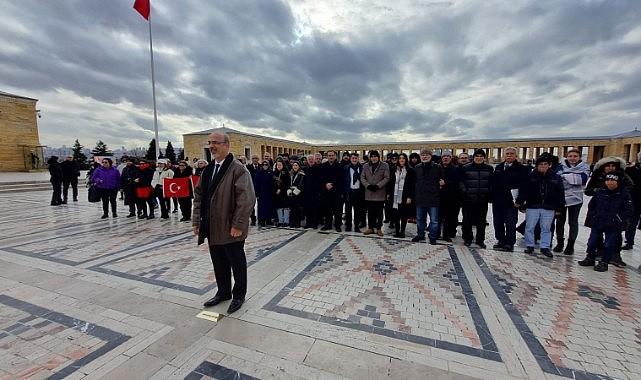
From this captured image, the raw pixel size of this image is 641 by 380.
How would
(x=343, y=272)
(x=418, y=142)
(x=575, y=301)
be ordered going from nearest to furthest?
(x=575, y=301)
(x=343, y=272)
(x=418, y=142)

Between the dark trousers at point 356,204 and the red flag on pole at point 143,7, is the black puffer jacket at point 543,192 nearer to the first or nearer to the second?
the dark trousers at point 356,204

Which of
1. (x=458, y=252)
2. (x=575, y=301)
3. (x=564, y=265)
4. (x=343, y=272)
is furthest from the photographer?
(x=458, y=252)

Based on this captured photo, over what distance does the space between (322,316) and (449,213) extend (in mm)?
4142

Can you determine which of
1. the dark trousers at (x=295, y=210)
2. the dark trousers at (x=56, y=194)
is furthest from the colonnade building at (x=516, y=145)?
the dark trousers at (x=295, y=210)

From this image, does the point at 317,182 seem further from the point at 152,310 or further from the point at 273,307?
the point at 152,310

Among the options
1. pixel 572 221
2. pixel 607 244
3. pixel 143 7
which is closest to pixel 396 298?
pixel 607 244

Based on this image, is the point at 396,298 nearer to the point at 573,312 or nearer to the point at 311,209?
the point at 573,312

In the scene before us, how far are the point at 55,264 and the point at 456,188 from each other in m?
7.27

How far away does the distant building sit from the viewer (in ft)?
72.9

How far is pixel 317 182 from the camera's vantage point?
21.4ft

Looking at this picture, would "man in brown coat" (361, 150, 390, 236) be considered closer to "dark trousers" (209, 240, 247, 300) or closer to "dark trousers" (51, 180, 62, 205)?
"dark trousers" (209, 240, 247, 300)

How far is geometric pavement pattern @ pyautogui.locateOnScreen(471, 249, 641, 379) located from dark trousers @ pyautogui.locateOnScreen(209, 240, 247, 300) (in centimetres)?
287

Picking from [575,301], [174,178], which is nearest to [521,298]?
[575,301]

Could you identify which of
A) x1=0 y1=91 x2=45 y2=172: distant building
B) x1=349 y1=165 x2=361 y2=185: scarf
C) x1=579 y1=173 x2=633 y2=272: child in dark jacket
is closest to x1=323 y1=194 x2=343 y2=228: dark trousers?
x1=349 y1=165 x2=361 y2=185: scarf
